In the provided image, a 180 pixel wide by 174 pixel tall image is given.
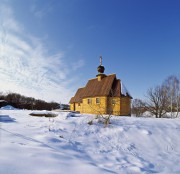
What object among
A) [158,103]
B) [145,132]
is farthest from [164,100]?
[145,132]

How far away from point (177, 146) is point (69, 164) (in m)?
7.28

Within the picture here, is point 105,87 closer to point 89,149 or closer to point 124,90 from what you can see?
point 124,90

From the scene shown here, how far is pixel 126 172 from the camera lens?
16.2 feet

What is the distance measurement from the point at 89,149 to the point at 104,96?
677 inches

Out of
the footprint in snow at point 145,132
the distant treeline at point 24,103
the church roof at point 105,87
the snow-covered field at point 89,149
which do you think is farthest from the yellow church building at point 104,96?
the distant treeline at point 24,103

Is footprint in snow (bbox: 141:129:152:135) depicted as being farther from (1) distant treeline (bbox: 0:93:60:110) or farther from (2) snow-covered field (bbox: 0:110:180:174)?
(1) distant treeline (bbox: 0:93:60:110)

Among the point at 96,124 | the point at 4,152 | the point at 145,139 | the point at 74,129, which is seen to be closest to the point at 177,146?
the point at 145,139

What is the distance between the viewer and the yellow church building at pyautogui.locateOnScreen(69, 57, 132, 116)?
23.3 m

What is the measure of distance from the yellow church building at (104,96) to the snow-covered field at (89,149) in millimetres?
11241

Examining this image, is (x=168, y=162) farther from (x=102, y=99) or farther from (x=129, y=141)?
(x=102, y=99)

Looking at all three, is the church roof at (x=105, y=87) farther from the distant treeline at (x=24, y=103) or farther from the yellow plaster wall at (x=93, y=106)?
the distant treeline at (x=24, y=103)

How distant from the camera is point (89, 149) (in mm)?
6867

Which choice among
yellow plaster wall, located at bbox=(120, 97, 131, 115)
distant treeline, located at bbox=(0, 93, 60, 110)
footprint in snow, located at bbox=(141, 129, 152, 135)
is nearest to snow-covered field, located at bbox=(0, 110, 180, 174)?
footprint in snow, located at bbox=(141, 129, 152, 135)

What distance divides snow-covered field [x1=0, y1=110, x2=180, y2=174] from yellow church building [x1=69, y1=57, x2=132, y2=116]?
36.9 ft
